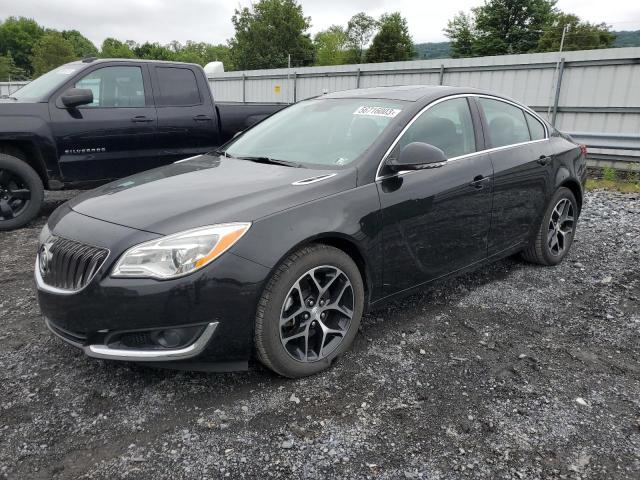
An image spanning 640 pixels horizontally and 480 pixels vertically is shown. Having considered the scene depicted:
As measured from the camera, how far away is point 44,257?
9.22 ft

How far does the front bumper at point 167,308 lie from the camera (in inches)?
94.6

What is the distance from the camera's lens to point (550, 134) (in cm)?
471

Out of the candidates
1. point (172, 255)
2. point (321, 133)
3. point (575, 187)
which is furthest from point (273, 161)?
point (575, 187)

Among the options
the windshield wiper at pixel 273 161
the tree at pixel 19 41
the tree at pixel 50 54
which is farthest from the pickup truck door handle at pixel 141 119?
the tree at pixel 19 41

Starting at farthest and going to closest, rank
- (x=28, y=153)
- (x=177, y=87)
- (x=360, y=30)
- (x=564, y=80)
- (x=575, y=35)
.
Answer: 1. (x=360, y=30)
2. (x=575, y=35)
3. (x=564, y=80)
4. (x=177, y=87)
5. (x=28, y=153)

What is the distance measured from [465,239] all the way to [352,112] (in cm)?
120

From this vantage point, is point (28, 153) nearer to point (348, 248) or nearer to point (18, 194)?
point (18, 194)

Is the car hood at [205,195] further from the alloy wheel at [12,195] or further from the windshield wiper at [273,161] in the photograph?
the alloy wheel at [12,195]

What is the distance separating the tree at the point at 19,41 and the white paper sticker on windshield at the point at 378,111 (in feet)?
367

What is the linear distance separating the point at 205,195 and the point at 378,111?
1.38 meters

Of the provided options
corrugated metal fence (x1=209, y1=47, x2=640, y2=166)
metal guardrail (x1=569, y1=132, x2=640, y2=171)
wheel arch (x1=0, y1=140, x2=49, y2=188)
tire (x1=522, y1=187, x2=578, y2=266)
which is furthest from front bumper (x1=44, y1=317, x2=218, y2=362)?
corrugated metal fence (x1=209, y1=47, x2=640, y2=166)

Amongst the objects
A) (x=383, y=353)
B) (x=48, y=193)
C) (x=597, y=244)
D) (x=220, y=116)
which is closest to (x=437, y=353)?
(x=383, y=353)

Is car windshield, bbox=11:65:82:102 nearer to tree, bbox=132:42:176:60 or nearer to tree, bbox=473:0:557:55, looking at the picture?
tree, bbox=473:0:557:55

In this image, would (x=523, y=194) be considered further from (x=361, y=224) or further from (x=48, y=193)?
(x=48, y=193)
